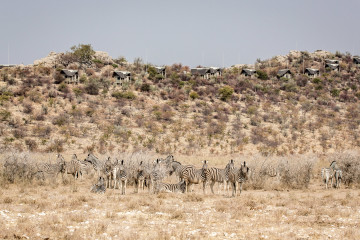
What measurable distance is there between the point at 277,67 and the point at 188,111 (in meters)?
34.1

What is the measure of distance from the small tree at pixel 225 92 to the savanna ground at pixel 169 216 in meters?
40.4

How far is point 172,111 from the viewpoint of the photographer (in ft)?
163

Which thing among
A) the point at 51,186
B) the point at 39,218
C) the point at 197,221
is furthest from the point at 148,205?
the point at 51,186

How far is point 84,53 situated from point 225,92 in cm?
2627

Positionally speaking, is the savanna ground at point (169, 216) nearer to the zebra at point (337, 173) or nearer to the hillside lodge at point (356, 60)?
the zebra at point (337, 173)

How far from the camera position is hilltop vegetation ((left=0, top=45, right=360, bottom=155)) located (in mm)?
37656

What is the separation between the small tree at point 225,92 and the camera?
5707 cm

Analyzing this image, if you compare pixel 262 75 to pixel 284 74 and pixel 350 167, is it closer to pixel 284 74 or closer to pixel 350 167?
pixel 284 74

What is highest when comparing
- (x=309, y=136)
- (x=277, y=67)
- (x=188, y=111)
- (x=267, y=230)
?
(x=277, y=67)

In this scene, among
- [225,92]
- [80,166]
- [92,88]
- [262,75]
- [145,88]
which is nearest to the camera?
[80,166]

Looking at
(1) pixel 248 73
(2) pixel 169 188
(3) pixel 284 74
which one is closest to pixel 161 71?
(1) pixel 248 73

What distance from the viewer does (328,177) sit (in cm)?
1989

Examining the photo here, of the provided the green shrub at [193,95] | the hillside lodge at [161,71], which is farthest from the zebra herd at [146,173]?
the hillside lodge at [161,71]

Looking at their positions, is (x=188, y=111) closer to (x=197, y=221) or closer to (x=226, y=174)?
(x=226, y=174)
